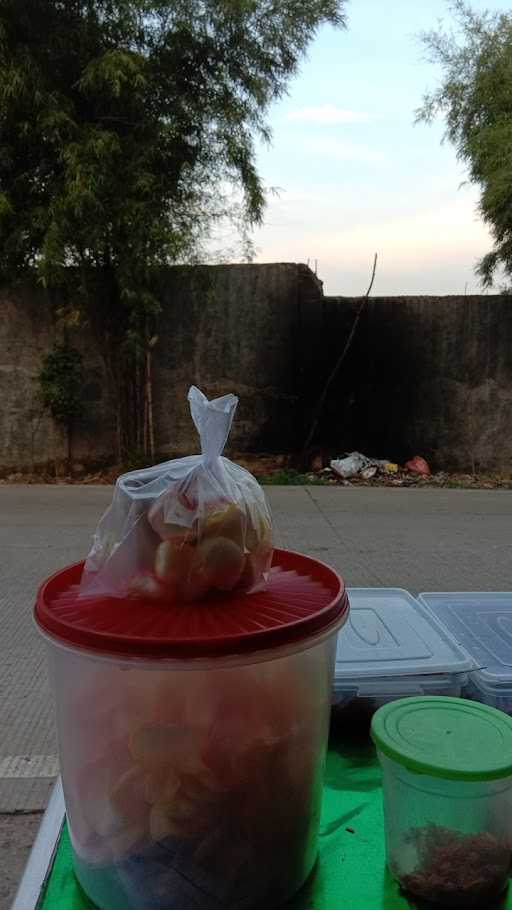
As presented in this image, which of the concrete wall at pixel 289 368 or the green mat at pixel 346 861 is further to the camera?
the concrete wall at pixel 289 368

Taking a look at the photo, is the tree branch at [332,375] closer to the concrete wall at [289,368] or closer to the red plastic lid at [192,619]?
the concrete wall at [289,368]

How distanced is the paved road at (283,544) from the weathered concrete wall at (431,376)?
93cm

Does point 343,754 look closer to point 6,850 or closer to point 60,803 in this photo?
point 60,803

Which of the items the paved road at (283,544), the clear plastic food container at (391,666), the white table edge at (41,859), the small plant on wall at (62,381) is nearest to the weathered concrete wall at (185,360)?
the small plant on wall at (62,381)

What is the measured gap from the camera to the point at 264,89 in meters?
7.16

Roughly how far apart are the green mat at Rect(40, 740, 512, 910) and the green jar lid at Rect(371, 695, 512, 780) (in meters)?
0.19

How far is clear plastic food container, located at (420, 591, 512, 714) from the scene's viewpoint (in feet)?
4.05

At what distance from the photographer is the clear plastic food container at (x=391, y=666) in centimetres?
122

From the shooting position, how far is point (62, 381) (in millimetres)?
7508

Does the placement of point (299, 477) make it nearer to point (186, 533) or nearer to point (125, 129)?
point (125, 129)

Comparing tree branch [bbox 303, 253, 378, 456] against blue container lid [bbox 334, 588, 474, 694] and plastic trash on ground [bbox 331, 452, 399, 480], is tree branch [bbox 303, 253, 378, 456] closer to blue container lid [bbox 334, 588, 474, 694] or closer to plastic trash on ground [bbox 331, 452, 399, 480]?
plastic trash on ground [bbox 331, 452, 399, 480]

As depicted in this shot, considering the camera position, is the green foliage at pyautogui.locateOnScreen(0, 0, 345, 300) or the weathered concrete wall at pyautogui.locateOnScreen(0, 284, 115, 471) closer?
the green foliage at pyautogui.locateOnScreen(0, 0, 345, 300)

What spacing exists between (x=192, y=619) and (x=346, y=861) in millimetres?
440

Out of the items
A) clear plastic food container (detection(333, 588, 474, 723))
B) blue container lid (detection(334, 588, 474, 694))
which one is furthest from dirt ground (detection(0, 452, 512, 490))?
clear plastic food container (detection(333, 588, 474, 723))
